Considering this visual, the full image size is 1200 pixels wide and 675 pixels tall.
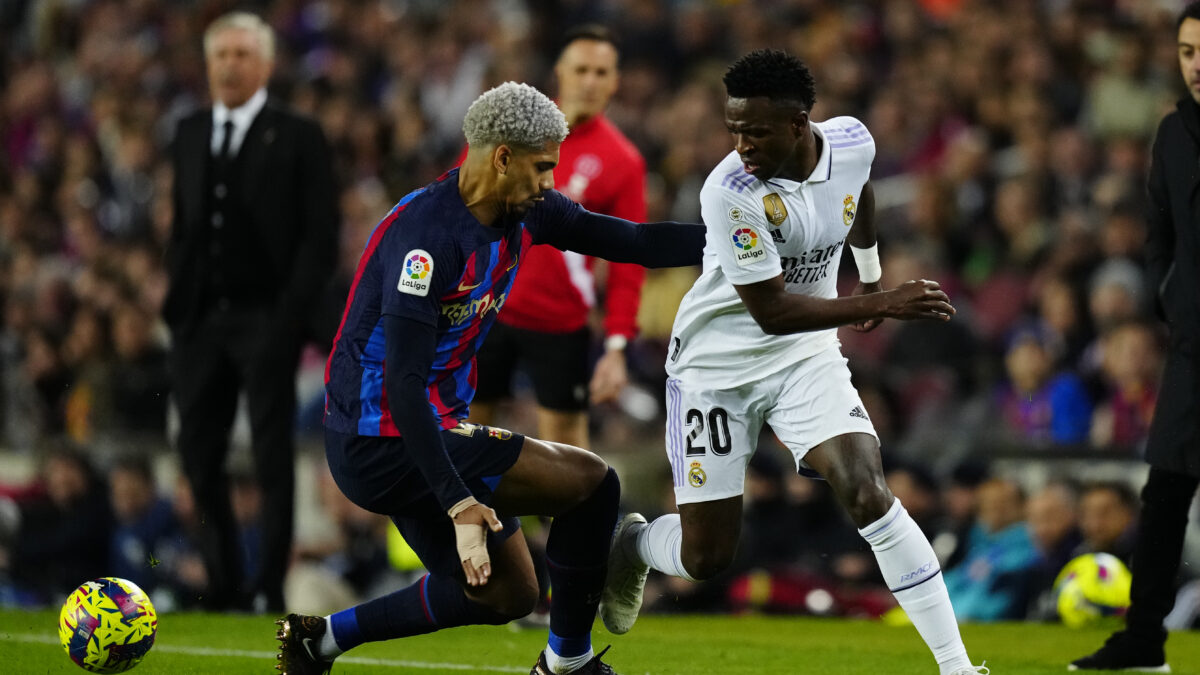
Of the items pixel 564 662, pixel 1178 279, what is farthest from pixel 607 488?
pixel 1178 279

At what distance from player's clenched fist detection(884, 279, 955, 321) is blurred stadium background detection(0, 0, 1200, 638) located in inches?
156

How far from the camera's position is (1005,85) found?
12.0m

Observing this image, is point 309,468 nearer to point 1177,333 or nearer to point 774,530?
point 774,530

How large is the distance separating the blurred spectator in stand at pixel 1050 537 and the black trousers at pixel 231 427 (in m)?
4.01

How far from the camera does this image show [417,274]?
5.25m

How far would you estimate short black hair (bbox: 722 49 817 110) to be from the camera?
562 centimetres

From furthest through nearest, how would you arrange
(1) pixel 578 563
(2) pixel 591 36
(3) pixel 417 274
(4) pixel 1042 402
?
1. (4) pixel 1042 402
2. (2) pixel 591 36
3. (1) pixel 578 563
4. (3) pixel 417 274

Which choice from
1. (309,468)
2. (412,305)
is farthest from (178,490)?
(412,305)

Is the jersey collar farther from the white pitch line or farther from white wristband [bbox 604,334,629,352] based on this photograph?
white wristband [bbox 604,334,629,352]

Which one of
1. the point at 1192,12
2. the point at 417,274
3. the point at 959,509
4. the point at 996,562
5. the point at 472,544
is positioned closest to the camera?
the point at 472,544

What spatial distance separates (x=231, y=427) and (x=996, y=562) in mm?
4243

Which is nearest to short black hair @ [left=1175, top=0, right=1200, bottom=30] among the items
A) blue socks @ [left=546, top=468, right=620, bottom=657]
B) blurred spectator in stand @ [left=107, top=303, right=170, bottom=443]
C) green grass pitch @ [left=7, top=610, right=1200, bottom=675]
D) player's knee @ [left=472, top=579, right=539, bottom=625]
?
green grass pitch @ [left=7, top=610, right=1200, bottom=675]

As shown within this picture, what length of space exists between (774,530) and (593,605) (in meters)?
3.91

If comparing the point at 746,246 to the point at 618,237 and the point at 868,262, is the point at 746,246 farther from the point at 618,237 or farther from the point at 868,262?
the point at 868,262
